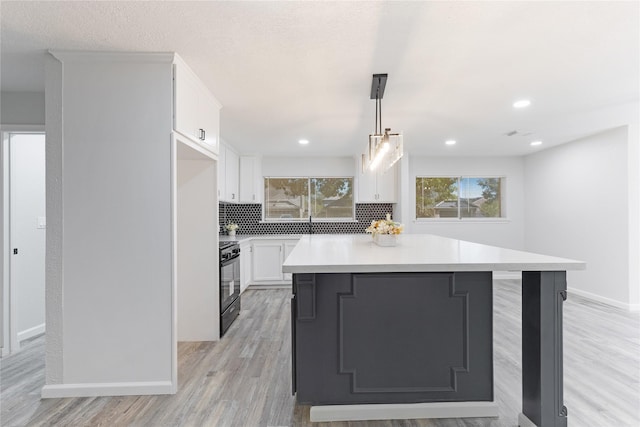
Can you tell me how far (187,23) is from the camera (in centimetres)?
198

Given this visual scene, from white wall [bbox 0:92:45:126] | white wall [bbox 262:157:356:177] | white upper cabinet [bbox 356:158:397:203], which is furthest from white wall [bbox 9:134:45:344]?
white upper cabinet [bbox 356:158:397:203]

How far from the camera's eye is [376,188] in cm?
612

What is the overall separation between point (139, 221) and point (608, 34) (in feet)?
10.4

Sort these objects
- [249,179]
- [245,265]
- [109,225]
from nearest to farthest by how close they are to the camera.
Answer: [109,225]
[245,265]
[249,179]

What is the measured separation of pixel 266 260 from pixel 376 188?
7.38 feet

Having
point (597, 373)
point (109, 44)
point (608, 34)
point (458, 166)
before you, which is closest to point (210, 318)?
point (109, 44)

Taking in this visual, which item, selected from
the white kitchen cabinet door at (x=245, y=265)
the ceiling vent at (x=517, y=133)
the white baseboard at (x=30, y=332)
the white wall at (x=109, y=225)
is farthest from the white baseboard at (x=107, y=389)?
the ceiling vent at (x=517, y=133)

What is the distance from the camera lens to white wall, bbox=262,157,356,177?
20.6ft

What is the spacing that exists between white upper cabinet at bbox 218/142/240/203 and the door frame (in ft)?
6.86

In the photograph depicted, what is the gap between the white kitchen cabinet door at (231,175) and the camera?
5125 millimetres

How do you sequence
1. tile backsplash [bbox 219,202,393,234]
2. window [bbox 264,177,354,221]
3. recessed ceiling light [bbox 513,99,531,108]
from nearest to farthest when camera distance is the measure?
recessed ceiling light [bbox 513,99,531,108] < tile backsplash [bbox 219,202,393,234] < window [bbox 264,177,354,221]

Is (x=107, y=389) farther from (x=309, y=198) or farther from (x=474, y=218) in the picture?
(x=474, y=218)

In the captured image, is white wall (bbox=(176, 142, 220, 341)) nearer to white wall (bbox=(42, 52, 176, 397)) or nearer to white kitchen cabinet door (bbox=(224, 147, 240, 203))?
white wall (bbox=(42, 52, 176, 397))

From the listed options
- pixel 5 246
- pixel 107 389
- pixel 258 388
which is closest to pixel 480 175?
pixel 258 388
